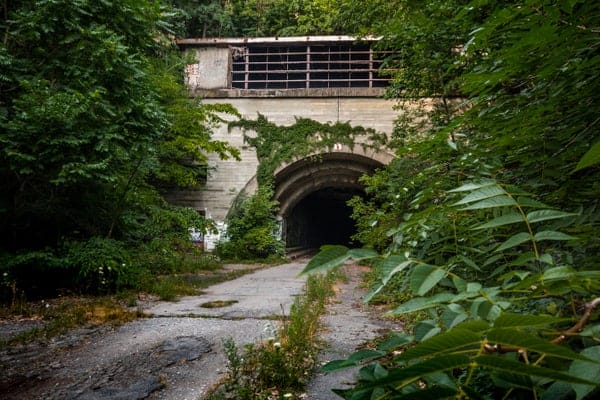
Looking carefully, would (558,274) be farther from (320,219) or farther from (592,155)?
(320,219)

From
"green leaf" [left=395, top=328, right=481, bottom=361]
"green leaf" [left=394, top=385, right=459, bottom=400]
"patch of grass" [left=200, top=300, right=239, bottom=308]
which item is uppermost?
"green leaf" [left=395, top=328, right=481, bottom=361]

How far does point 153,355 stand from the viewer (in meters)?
3.26

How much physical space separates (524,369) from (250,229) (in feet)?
46.2

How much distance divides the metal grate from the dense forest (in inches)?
186

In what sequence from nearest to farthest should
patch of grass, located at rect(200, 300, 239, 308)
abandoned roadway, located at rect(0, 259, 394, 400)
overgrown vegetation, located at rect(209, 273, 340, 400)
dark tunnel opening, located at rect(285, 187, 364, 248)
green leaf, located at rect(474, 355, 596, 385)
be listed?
1. green leaf, located at rect(474, 355, 596, 385)
2. overgrown vegetation, located at rect(209, 273, 340, 400)
3. abandoned roadway, located at rect(0, 259, 394, 400)
4. patch of grass, located at rect(200, 300, 239, 308)
5. dark tunnel opening, located at rect(285, 187, 364, 248)

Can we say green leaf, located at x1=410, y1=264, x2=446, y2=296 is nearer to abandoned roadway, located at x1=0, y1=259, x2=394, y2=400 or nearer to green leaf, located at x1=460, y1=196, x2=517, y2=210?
green leaf, located at x1=460, y1=196, x2=517, y2=210

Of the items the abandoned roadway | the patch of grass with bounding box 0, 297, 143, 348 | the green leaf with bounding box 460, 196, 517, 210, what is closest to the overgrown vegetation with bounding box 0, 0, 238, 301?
the patch of grass with bounding box 0, 297, 143, 348

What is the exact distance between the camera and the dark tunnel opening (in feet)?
68.5

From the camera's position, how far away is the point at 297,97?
574 inches

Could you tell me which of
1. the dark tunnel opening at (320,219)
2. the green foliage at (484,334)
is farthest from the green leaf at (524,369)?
the dark tunnel opening at (320,219)

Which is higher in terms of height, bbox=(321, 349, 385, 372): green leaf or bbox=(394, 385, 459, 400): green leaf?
bbox=(394, 385, 459, 400): green leaf

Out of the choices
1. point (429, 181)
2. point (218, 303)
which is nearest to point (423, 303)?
point (429, 181)

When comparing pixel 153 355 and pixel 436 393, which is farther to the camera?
pixel 153 355

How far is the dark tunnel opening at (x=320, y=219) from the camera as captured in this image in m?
20.9
